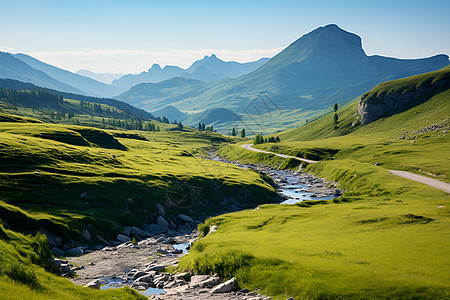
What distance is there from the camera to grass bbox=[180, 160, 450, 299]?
78.7ft

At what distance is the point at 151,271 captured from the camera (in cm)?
3869

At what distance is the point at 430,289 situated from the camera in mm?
22109

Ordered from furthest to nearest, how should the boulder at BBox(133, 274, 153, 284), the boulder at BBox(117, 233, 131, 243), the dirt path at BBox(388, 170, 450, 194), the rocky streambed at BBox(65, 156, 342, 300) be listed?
the dirt path at BBox(388, 170, 450, 194) < the boulder at BBox(117, 233, 131, 243) < the boulder at BBox(133, 274, 153, 284) < the rocky streambed at BBox(65, 156, 342, 300)

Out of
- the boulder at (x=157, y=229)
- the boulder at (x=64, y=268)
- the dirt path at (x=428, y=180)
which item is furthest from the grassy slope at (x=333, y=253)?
the boulder at (x=64, y=268)

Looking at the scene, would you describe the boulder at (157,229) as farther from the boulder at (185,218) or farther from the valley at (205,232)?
the boulder at (185,218)

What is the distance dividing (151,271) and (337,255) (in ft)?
71.8

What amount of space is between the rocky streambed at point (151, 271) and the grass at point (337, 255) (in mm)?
2090

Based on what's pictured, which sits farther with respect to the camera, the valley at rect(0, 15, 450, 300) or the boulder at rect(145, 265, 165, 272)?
the boulder at rect(145, 265, 165, 272)

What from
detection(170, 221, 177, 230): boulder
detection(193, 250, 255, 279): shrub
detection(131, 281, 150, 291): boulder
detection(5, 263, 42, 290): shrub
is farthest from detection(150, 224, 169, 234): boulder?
detection(5, 263, 42, 290): shrub

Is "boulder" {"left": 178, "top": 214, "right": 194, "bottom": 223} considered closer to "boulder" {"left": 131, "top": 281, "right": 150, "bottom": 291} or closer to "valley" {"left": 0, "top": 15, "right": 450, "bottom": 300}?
"valley" {"left": 0, "top": 15, "right": 450, "bottom": 300}

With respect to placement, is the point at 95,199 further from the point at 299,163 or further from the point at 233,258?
the point at 299,163

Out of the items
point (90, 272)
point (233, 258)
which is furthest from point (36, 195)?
point (233, 258)

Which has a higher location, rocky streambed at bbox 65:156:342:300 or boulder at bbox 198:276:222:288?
boulder at bbox 198:276:222:288

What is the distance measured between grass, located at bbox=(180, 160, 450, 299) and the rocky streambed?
2090mm
